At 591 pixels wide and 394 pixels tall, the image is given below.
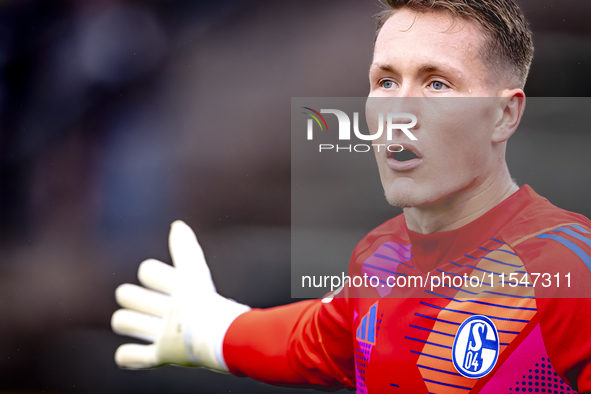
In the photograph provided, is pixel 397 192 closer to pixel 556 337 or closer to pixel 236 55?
pixel 556 337

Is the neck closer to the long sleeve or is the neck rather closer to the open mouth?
the open mouth

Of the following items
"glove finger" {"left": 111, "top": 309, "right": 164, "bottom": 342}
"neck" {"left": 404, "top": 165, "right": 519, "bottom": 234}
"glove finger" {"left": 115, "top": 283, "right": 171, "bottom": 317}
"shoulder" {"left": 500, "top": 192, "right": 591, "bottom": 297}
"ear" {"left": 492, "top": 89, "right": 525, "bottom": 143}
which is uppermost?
"ear" {"left": 492, "top": 89, "right": 525, "bottom": 143}

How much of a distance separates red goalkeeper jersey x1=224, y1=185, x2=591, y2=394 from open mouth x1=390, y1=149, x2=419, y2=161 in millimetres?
203

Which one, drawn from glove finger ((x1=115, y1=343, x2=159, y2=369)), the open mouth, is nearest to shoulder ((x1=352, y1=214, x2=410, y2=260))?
the open mouth

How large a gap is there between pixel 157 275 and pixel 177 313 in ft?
0.48

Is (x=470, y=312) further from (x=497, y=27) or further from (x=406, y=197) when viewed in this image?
(x=497, y=27)

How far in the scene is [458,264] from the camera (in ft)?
3.67

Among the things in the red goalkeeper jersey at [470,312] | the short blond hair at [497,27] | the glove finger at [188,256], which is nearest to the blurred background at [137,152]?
the glove finger at [188,256]

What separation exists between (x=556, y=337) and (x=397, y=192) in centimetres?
46

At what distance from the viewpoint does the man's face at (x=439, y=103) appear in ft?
3.47

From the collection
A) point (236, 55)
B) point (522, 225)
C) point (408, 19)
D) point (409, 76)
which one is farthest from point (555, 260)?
point (236, 55)

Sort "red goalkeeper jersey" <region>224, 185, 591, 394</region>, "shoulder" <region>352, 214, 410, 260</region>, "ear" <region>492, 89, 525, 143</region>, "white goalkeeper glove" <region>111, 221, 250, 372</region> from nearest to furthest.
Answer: "red goalkeeper jersey" <region>224, 185, 591, 394</region>, "ear" <region>492, 89, 525, 143</region>, "shoulder" <region>352, 214, 410, 260</region>, "white goalkeeper glove" <region>111, 221, 250, 372</region>

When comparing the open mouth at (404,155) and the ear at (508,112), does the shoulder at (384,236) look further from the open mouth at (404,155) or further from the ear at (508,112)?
the ear at (508,112)

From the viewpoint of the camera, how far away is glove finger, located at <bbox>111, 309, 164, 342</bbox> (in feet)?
4.75
